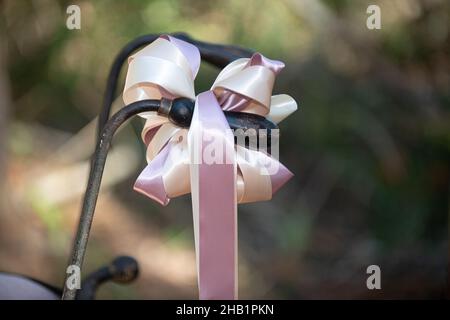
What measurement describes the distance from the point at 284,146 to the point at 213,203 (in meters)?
1.76

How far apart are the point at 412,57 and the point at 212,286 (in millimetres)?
1745

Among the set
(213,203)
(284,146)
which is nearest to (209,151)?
(213,203)

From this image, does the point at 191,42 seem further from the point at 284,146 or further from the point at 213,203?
the point at 284,146

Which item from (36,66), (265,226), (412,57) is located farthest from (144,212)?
(412,57)

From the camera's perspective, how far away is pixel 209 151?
41 centimetres

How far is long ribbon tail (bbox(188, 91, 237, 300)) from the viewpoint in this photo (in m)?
0.41

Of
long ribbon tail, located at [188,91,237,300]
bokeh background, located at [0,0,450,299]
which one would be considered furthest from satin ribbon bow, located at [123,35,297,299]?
bokeh background, located at [0,0,450,299]

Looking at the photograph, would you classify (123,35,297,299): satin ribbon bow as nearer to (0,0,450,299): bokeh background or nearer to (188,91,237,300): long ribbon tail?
(188,91,237,300): long ribbon tail

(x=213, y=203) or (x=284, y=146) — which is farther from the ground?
(x=284, y=146)

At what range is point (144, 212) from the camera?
2.12 meters

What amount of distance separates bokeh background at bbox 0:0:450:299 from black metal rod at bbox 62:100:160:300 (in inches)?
56.5

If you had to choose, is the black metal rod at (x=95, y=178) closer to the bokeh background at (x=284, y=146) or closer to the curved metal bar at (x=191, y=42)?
the curved metal bar at (x=191, y=42)

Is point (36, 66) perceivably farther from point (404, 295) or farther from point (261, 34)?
point (404, 295)

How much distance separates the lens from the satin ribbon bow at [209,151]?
1.35 feet
